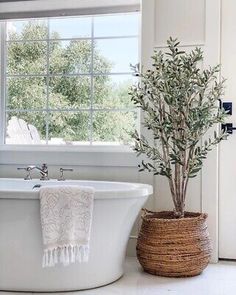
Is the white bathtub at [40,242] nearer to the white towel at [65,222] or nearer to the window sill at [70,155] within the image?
the white towel at [65,222]

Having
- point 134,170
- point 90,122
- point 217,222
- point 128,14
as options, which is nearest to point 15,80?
point 90,122

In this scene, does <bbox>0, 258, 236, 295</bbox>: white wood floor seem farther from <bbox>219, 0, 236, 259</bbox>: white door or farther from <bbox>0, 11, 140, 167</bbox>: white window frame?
<bbox>0, 11, 140, 167</bbox>: white window frame

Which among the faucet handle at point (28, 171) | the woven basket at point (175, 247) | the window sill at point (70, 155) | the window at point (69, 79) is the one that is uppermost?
the window at point (69, 79)

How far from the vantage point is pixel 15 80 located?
12.6 feet

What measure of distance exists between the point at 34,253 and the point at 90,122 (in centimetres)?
151

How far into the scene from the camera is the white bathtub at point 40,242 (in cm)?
242

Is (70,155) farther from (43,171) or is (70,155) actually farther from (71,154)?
(43,171)

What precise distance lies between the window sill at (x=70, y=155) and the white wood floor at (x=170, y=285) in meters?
0.87

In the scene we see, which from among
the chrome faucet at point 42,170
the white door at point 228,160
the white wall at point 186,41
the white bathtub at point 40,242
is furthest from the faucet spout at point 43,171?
the white door at point 228,160

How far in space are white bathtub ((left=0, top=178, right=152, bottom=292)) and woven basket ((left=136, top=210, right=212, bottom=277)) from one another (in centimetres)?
29

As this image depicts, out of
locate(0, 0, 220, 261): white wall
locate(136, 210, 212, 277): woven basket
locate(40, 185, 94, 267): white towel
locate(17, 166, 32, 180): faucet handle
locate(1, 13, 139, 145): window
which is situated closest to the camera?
locate(40, 185, 94, 267): white towel

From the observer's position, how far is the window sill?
3.39 meters

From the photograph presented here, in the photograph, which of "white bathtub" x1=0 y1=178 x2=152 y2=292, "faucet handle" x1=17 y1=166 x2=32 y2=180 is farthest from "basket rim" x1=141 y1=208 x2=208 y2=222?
"faucet handle" x1=17 y1=166 x2=32 y2=180

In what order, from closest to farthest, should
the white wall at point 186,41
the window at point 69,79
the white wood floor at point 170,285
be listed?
the white wood floor at point 170,285
the white wall at point 186,41
the window at point 69,79
